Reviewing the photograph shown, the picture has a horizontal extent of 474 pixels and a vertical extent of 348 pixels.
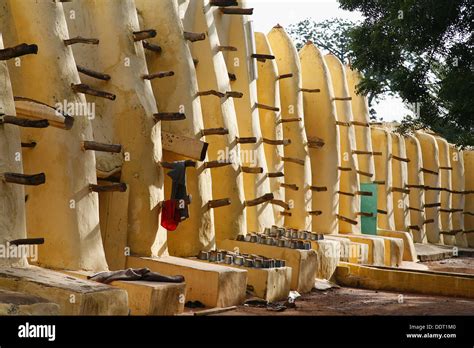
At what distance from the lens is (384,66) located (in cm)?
1570

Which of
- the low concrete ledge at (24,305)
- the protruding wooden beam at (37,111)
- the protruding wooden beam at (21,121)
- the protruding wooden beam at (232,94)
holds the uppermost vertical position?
the protruding wooden beam at (232,94)

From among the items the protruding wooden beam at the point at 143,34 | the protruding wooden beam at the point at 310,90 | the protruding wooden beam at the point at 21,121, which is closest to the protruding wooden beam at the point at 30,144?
the protruding wooden beam at the point at 21,121

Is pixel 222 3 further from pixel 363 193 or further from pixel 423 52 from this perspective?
pixel 363 193

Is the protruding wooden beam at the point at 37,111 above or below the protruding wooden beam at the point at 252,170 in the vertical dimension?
above

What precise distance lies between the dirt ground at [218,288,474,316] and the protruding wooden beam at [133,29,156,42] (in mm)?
4458

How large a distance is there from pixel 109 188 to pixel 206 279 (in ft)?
6.30

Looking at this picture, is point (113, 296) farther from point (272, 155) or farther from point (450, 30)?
point (272, 155)

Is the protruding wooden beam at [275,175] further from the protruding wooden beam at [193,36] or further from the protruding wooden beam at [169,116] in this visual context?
the protruding wooden beam at [169,116]

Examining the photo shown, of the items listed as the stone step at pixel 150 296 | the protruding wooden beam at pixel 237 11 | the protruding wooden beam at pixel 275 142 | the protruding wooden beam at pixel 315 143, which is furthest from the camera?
the protruding wooden beam at pixel 315 143

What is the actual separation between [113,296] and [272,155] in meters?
9.71

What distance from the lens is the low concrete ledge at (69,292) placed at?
30.3ft

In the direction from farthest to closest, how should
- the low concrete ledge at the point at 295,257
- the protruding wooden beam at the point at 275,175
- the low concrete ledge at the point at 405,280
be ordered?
the protruding wooden beam at the point at 275,175
the low concrete ledge at the point at 405,280
the low concrete ledge at the point at 295,257

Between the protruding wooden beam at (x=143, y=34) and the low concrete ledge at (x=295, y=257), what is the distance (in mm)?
4148
